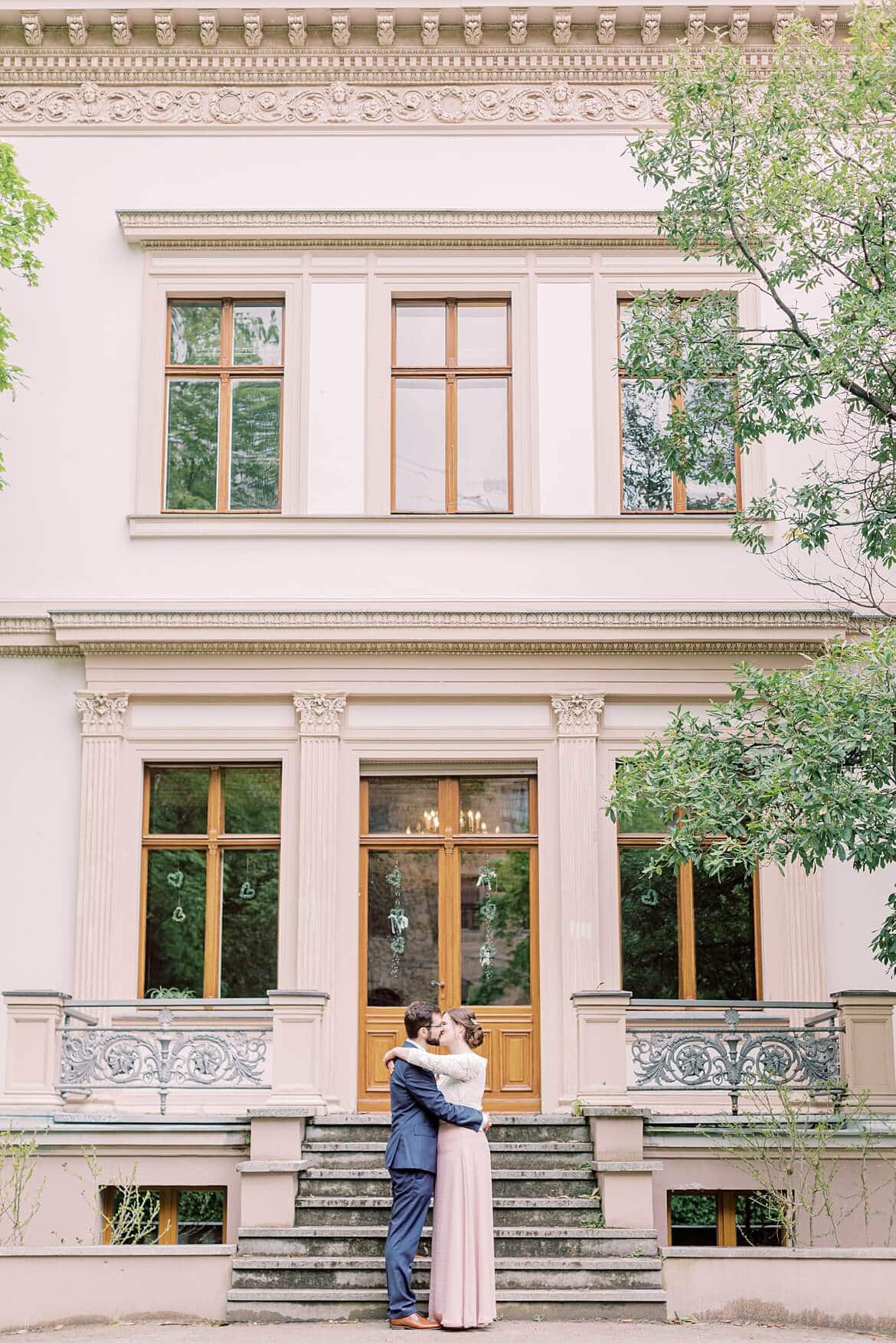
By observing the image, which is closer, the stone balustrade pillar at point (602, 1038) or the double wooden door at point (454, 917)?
the stone balustrade pillar at point (602, 1038)

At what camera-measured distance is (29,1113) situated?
12.5 metres

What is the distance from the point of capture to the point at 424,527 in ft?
50.1

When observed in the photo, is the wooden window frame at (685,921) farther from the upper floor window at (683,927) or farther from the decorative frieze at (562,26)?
the decorative frieze at (562,26)

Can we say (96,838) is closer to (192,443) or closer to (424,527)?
(192,443)

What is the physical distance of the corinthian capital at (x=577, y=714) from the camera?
1485 cm

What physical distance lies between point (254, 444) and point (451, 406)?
1.91 meters

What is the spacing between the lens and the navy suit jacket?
34.1 feet

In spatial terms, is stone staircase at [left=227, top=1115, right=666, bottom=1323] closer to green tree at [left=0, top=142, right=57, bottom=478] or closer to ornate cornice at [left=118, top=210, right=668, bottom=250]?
green tree at [left=0, top=142, right=57, bottom=478]

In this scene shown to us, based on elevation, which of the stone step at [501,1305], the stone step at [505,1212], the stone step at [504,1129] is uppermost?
the stone step at [504,1129]

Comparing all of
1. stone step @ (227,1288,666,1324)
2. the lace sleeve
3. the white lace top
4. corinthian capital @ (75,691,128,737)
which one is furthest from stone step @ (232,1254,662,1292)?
corinthian capital @ (75,691,128,737)

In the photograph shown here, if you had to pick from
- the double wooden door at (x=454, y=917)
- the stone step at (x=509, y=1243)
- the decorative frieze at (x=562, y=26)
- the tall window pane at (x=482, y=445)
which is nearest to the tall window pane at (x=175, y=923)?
the double wooden door at (x=454, y=917)

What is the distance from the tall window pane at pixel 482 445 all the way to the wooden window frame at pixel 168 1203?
6.48 metres

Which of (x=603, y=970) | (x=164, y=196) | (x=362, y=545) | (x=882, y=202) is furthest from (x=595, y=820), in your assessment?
(x=164, y=196)

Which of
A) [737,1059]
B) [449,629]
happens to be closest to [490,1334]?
[737,1059]
